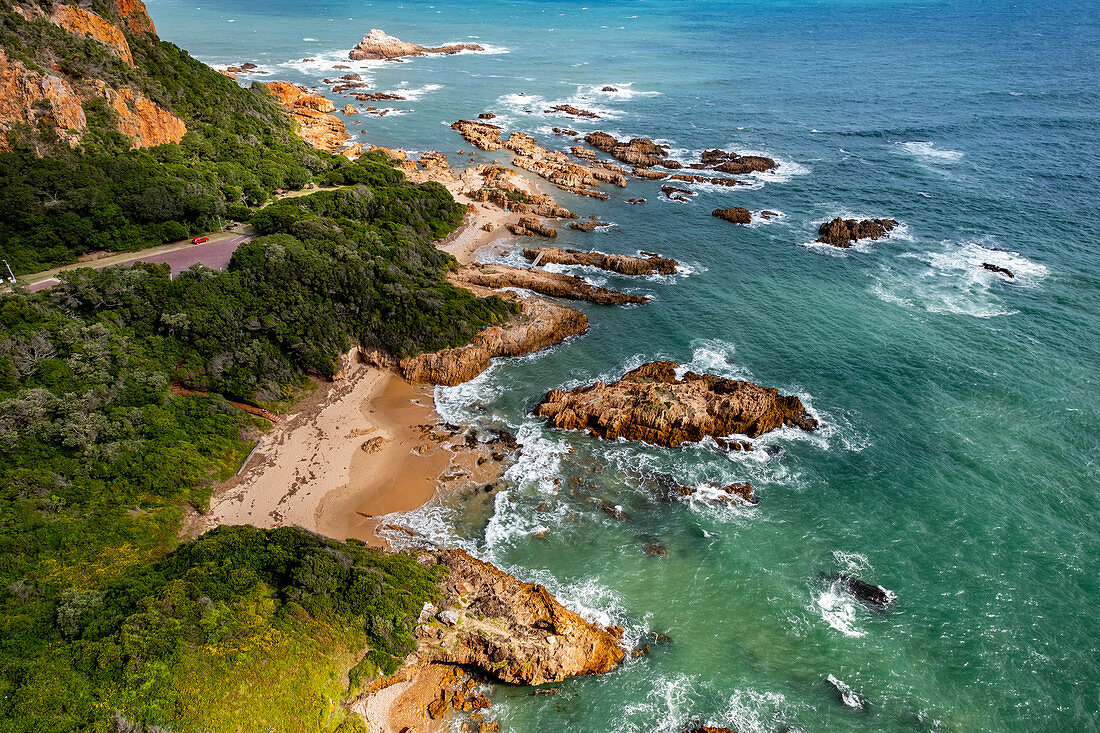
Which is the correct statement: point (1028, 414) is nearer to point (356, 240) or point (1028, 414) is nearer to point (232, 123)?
point (356, 240)

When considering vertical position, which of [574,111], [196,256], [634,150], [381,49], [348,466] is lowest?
[348,466]

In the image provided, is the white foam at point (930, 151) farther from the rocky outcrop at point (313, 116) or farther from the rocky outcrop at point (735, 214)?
the rocky outcrop at point (313, 116)

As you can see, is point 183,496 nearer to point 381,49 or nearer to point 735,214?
point 735,214

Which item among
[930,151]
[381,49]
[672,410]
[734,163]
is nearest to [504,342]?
[672,410]

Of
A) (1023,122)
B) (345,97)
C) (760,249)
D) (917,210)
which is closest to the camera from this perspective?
(760,249)

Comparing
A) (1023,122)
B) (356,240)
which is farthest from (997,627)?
(1023,122)

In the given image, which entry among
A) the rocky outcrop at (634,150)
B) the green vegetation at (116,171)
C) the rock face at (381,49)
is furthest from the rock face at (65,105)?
the rock face at (381,49)

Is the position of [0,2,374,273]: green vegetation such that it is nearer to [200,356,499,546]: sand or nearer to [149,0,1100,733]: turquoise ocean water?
[200,356,499,546]: sand
